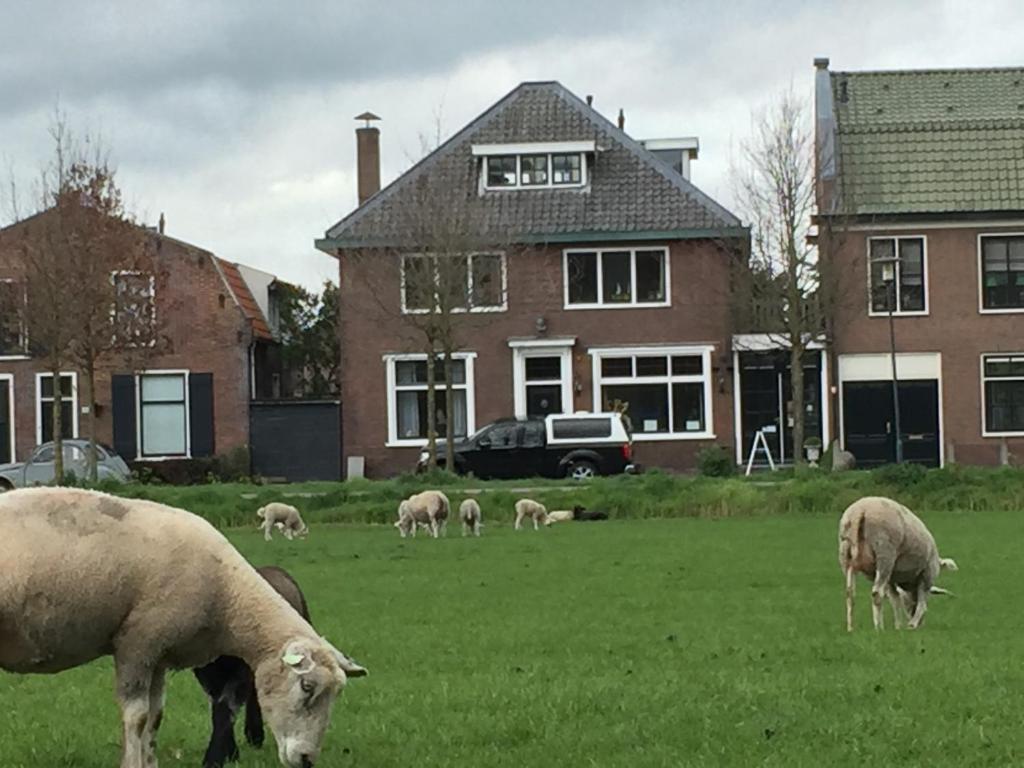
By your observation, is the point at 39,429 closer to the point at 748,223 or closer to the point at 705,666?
the point at 748,223

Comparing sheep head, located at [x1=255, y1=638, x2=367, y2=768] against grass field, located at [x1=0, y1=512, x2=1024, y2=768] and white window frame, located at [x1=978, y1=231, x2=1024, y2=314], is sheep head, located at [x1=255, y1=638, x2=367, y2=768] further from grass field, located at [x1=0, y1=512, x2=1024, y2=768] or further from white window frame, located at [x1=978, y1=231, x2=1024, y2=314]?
white window frame, located at [x1=978, y1=231, x2=1024, y2=314]

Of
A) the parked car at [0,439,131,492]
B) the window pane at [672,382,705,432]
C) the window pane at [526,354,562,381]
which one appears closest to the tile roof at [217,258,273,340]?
the parked car at [0,439,131,492]

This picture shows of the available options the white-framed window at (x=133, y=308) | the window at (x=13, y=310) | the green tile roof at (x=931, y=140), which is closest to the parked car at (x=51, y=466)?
the window at (x=13, y=310)

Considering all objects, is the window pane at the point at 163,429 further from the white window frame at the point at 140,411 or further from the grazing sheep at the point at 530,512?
the grazing sheep at the point at 530,512

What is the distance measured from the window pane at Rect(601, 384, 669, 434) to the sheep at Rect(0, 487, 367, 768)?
124ft

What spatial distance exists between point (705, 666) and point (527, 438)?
29.3m

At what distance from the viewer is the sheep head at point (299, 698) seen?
29.7ft

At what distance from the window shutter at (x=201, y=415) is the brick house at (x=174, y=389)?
3 cm

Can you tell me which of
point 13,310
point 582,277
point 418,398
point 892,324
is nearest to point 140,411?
point 13,310

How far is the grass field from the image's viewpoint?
10.1 meters

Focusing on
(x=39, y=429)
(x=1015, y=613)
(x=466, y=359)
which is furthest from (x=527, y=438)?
(x=1015, y=613)

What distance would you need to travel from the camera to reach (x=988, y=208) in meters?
46.8

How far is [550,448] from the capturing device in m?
42.6

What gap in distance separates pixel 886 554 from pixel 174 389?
115 feet
